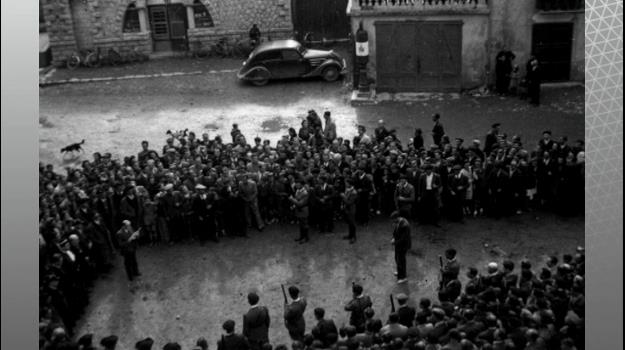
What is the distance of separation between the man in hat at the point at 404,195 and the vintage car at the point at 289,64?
8993mm

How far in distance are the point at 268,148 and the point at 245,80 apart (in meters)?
7.81

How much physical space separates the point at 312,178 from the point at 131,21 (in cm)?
1418

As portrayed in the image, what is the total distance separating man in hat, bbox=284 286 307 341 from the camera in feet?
35.6

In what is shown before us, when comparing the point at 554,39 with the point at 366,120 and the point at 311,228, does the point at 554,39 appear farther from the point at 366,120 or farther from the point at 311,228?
the point at 311,228

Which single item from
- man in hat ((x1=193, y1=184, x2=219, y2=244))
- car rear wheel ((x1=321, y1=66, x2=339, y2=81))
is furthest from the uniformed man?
car rear wheel ((x1=321, y1=66, x2=339, y2=81))

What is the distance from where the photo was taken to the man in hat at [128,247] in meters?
13.1

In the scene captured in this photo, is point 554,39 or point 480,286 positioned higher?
point 554,39

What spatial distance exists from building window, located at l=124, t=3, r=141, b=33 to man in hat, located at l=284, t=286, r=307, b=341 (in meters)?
17.6

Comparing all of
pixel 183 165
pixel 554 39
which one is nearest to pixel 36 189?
pixel 183 165

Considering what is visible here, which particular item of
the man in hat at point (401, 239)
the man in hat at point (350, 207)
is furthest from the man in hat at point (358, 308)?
the man in hat at point (350, 207)

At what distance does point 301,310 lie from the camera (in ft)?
35.8

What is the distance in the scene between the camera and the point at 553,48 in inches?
837

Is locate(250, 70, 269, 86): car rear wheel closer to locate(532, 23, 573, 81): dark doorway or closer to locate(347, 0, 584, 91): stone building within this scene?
locate(347, 0, 584, 91): stone building

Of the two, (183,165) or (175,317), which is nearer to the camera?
(175,317)
